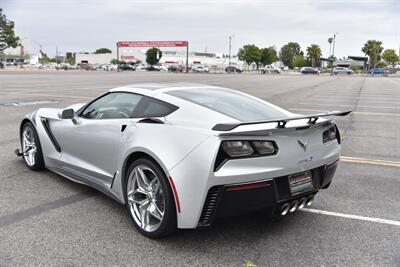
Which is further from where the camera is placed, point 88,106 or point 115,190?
point 88,106

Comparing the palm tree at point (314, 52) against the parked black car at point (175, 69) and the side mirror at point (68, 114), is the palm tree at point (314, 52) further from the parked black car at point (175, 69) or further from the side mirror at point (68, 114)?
the side mirror at point (68, 114)

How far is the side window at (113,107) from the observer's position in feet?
13.9

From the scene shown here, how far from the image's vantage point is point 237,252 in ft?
11.3

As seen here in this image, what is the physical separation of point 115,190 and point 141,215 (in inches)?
18.3

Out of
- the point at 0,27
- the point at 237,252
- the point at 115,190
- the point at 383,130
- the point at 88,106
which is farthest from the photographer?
the point at 0,27

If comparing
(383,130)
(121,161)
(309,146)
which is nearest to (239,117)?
(309,146)

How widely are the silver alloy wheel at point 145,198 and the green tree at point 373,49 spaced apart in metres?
118

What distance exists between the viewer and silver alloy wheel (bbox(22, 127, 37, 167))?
5602 millimetres

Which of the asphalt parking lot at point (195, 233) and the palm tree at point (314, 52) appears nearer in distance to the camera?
the asphalt parking lot at point (195, 233)

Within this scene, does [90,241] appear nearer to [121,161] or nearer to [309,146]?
[121,161]

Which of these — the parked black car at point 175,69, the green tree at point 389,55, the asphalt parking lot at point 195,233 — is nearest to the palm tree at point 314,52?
the green tree at point 389,55

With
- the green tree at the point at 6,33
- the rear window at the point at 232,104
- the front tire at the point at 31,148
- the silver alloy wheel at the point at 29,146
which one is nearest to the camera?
the rear window at the point at 232,104

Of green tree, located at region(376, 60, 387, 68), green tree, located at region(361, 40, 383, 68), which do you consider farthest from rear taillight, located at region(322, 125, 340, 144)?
green tree, located at region(376, 60, 387, 68)

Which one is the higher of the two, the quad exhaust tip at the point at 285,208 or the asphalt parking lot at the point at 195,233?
the quad exhaust tip at the point at 285,208
